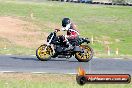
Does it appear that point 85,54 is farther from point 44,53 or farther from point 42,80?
point 42,80

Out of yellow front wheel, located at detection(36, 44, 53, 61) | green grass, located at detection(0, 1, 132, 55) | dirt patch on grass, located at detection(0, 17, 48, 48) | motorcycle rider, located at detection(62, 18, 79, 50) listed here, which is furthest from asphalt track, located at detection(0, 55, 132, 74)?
green grass, located at detection(0, 1, 132, 55)

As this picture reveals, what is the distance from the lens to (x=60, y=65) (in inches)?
766

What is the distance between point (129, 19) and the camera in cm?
6391

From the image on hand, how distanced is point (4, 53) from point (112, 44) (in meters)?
23.6

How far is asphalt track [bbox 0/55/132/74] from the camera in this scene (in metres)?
17.8

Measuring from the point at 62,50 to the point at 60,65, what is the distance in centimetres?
139

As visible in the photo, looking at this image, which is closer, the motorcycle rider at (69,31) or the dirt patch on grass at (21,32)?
the motorcycle rider at (69,31)

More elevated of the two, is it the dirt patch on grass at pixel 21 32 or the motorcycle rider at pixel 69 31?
the motorcycle rider at pixel 69 31

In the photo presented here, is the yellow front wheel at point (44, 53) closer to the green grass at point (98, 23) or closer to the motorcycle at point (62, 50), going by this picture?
the motorcycle at point (62, 50)

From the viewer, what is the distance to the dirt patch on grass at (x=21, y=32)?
37394mm

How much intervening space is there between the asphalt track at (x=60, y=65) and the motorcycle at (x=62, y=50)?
235mm

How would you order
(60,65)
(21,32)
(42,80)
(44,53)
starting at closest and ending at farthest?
(42,80), (60,65), (44,53), (21,32)

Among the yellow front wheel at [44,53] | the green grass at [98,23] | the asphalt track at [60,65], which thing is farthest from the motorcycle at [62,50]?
the green grass at [98,23]

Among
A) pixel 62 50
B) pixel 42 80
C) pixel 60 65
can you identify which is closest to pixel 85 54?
pixel 62 50
